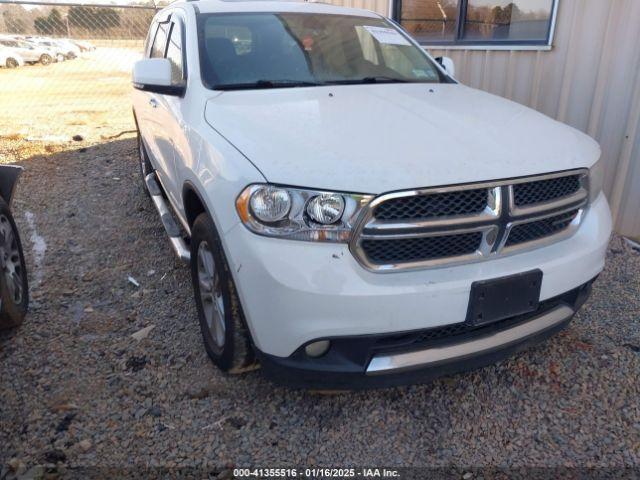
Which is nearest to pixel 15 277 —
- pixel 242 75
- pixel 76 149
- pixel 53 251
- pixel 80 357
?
pixel 80 357

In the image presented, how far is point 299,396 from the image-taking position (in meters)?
2.65

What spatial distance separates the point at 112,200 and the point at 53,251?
1.30 metres

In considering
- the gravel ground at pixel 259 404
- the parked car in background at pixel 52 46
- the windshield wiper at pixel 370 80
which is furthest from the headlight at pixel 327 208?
the parked car in background at pixel 52 46

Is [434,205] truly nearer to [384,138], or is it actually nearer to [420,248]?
[420,248]

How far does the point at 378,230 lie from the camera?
2033 millimetres

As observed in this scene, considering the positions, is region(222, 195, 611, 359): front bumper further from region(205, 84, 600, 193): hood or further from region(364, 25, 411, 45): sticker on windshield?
region(364, 25, 411, 45): sticker on windshield

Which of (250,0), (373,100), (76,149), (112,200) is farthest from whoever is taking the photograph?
(76,149)

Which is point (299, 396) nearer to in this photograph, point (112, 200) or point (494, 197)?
point (494, 197)

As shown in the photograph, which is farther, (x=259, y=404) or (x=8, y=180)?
(x=8, y=180)

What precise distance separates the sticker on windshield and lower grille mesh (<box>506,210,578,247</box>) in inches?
76.4

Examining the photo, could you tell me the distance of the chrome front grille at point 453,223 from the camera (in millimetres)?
2043

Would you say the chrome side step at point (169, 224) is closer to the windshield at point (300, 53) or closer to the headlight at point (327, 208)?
the windshield at point (300, 53)

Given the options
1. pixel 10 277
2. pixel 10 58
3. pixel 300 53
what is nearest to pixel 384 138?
pixel 300 53

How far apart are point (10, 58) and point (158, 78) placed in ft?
82.1
